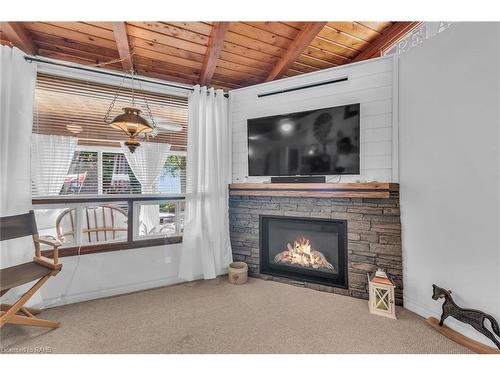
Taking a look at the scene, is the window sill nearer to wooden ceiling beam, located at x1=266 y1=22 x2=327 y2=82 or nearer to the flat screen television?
the flat screen television

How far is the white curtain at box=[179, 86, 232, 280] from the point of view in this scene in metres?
2.83

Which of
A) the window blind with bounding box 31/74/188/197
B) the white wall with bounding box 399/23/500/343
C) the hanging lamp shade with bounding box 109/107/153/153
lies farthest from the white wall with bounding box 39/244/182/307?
the white wall with bounding box 399/23/500/343

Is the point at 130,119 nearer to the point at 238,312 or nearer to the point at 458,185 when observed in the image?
the point at 238,312

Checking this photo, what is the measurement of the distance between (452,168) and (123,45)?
3.25 metres

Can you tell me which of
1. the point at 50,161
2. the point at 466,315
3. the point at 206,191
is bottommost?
the point at 466,315

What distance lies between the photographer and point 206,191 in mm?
2926

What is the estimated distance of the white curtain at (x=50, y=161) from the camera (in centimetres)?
224

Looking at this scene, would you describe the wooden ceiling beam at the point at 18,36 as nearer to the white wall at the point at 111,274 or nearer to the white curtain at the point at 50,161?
the white curtain at the point at 50,161

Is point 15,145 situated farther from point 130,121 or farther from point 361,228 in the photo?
point 361,228

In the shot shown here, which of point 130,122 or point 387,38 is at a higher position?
point 387,38

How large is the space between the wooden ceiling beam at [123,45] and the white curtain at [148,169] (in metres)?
0.88

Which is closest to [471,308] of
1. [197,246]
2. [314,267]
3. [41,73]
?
[314,267]

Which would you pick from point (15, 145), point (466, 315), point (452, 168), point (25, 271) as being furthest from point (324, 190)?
point (15, 145)
